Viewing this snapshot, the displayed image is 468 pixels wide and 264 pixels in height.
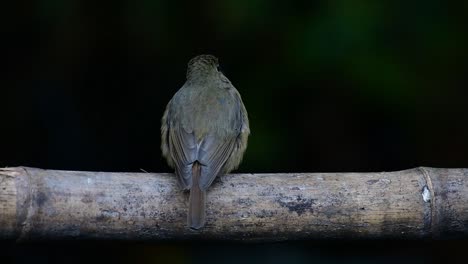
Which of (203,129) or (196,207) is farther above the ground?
(203,129)

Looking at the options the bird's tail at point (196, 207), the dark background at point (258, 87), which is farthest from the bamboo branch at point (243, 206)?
the dark background at point (258, 87)

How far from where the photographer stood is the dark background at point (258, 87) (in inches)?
266

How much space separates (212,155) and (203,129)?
0.79 ft

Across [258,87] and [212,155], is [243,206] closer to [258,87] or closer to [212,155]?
[212,155]

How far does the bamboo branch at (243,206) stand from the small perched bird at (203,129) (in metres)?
0.16

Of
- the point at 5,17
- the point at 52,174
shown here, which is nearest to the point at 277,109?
the point at 5,17

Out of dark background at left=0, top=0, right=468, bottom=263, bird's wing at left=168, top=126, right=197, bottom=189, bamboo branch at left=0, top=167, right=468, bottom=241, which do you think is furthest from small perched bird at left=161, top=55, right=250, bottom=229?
dark background at left=0, top=0, right=468, bottom=263

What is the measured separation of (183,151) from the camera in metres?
5.02

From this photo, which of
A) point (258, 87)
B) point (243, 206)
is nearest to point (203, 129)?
point (243, 206)

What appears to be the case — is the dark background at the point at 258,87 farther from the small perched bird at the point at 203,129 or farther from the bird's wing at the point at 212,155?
the bird's wing at the point at 212,155

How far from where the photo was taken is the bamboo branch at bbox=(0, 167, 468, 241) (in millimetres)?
4152

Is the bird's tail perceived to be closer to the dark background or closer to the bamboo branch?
the bamboo branch

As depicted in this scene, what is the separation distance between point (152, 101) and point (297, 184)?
3.08 metres

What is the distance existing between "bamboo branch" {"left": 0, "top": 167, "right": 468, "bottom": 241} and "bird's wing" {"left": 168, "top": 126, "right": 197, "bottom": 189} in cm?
9
